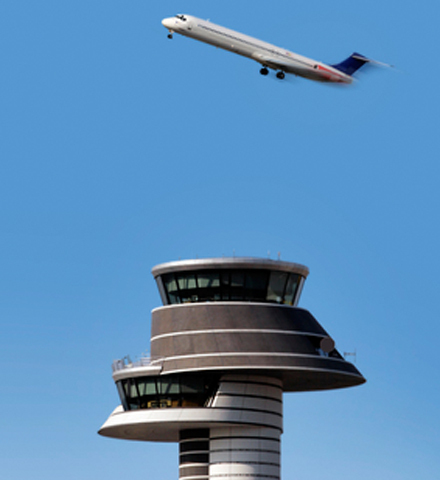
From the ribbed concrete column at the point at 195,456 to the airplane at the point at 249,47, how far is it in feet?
116

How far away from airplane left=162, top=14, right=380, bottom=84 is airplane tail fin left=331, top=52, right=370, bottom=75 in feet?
38.5

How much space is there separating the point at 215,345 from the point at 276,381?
6.58 metres

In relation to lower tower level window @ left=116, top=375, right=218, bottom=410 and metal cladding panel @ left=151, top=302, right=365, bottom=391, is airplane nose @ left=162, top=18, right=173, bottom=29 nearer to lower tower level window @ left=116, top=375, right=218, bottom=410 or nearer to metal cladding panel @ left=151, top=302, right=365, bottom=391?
metal cladding panel @ left=151, top=302, right=365, bottom=391

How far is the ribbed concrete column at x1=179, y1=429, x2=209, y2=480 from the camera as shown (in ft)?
243

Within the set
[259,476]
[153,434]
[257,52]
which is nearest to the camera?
[259,476]

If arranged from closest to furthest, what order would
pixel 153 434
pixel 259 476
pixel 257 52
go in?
pixel 259 476
pixel 153 434
pixel 257 52

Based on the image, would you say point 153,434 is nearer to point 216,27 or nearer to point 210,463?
point 210,463

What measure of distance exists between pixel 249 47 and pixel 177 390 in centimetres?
3629

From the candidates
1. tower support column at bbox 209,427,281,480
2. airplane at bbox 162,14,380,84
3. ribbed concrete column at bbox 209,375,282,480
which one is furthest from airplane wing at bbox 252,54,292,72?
tower support column at bbox 209,427,281,480

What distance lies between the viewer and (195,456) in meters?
74.6

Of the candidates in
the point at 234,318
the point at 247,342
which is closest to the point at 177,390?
the point at 247,342

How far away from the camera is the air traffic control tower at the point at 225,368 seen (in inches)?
2832

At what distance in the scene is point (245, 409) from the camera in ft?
239

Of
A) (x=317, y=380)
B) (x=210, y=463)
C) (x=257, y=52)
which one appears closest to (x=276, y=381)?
(x=317, y=380)
